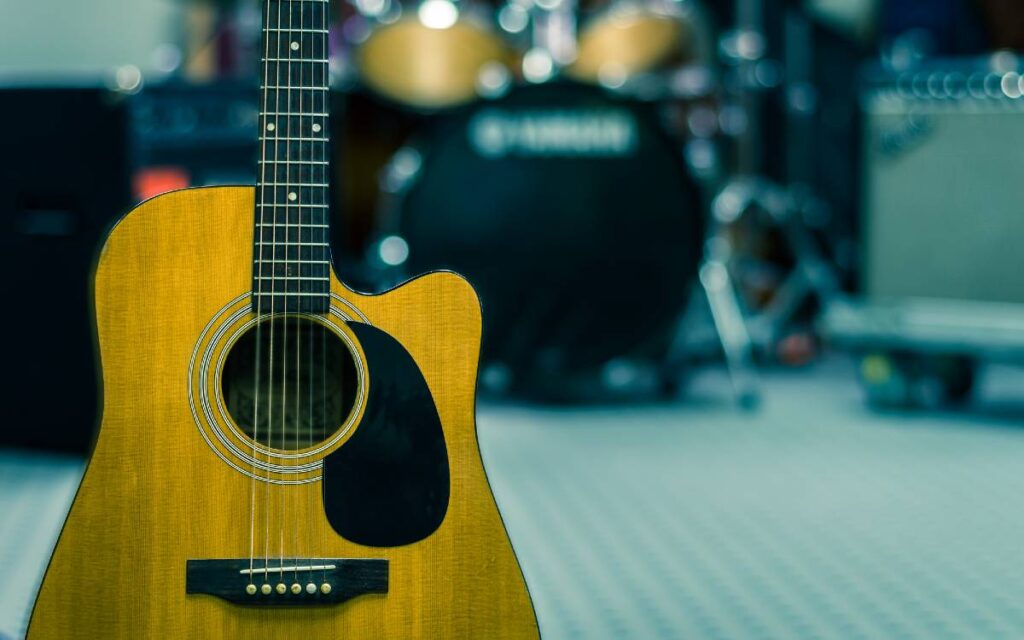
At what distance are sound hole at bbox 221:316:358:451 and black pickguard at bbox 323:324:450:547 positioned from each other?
0.04 metres

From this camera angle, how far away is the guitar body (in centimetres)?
100

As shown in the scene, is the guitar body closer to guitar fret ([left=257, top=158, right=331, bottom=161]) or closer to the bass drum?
guitar fret ([left=257, top=158, right=331, bottom=161])

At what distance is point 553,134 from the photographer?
8.86ft

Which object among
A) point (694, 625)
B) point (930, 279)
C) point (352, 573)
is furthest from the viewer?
point (930, 279)

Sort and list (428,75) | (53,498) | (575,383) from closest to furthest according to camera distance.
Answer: (53,498), (575,383), (428,75)

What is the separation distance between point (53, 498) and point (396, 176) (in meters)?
1.22

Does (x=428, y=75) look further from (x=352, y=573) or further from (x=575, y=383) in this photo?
(x=352, y=573)

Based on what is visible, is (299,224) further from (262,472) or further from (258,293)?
(262,472)

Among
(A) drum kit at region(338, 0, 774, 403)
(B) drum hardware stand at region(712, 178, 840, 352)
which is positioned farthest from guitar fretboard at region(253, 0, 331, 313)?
(B) drum hardware stand at region(712, 178, 840, 352)

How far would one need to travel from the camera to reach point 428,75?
3271 mm

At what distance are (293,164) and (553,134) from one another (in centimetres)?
170

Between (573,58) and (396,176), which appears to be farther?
(573,58)

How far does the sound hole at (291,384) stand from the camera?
3.45ft

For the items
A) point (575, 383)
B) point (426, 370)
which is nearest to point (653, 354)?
point (575, 383)
